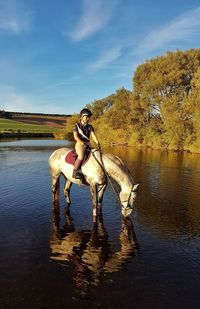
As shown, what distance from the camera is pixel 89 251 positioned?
10.1 meters

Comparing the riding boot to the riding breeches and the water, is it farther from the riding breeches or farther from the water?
the water

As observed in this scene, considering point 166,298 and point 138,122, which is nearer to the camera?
point 166,298

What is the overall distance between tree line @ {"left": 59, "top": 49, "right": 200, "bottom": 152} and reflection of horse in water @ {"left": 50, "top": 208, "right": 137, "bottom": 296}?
137ft

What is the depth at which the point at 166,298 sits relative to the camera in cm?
751

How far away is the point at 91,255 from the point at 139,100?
5565cm

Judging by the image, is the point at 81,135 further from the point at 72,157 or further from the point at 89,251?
the point at 89,251

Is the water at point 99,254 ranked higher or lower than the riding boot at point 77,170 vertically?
lower

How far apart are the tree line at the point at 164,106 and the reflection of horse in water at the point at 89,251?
41.7 m

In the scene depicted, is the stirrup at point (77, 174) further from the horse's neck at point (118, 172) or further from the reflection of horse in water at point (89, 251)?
the reflection of horse in water at point (89, 251)

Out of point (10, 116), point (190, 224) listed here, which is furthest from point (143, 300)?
point (10, 116)

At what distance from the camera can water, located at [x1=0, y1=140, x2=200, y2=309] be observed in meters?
7.49

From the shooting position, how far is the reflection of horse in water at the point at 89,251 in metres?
8.50

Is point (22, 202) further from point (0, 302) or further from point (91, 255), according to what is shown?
point (0, 302)

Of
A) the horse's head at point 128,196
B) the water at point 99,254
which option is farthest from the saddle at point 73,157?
the water at point 99,254
